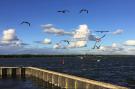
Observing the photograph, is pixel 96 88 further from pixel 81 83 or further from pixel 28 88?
pixel 28 88

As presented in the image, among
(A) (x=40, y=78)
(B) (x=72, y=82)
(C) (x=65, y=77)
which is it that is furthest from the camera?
(A) (x=40, y=78)

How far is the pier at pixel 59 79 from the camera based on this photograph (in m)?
37.8

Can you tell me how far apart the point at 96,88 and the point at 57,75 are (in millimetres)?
16017

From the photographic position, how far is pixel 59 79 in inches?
2034

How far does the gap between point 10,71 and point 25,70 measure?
11.1 ft

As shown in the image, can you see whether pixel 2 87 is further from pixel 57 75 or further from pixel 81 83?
pixel 81 83

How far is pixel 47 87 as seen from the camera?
52250 mm

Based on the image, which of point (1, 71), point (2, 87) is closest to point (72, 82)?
point (2, 87)

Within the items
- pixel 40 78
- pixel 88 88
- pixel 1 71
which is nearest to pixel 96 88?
pixel 88 88

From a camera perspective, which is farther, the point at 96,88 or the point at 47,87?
the point at 47,87

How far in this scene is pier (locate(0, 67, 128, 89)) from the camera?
37.8 metres

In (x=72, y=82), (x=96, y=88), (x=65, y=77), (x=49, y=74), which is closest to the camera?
(x=96, y=88)

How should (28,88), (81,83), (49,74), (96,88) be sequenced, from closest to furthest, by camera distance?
(96,88) < (81,83) < (28,88) < (49,74)

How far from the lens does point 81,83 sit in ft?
136
